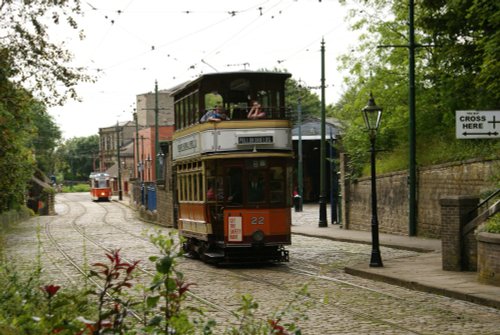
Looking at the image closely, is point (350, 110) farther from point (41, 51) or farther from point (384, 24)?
point (41, 51)

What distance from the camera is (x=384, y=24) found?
3700cm

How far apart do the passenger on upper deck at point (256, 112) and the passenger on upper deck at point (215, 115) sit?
0.58 meters

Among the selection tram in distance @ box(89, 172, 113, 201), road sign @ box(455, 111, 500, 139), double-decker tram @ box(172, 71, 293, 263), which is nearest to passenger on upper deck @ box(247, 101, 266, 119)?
double-decker tram @ box(172, 71, 293, 263)

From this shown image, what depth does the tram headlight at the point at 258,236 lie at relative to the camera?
20.9 m

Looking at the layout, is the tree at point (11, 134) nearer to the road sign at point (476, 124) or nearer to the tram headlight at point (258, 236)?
the tram headlight at point (258, 236)

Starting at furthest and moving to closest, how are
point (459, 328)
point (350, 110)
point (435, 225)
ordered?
1. point (350, 110)
2. point (435, 225)
3. point (459, 328)

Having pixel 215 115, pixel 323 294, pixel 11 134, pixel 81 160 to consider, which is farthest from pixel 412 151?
pixel 81 160

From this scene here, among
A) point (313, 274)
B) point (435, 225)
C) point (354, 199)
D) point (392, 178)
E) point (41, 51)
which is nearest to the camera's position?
point (313, 274)

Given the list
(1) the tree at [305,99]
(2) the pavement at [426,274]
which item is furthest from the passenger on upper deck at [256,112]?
(1) the tree at [305,99]

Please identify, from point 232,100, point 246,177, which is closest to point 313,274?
point 246,177

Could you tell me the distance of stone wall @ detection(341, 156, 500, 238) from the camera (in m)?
25.4

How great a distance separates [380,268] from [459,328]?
7.81 m

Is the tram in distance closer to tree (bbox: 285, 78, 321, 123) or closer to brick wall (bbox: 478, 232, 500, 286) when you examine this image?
tree (bbox: 285, 78, 321, 123)

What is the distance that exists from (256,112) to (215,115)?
967mm
